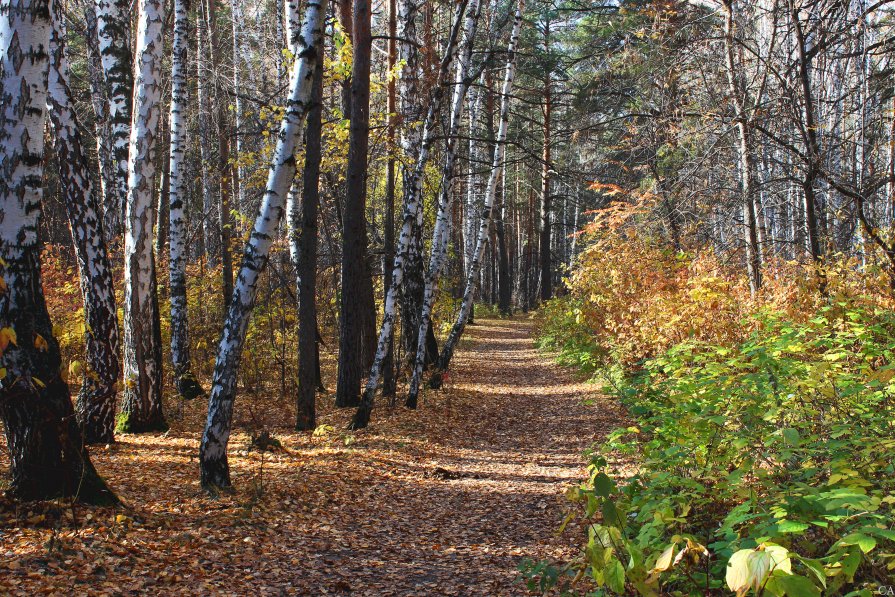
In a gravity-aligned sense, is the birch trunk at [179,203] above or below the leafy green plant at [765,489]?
above

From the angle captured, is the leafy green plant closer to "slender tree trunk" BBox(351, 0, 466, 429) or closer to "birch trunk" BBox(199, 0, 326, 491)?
"birch trunk" BBox(199, 0, 326, 491)

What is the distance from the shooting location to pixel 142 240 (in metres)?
8.02

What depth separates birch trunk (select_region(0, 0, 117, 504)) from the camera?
4301 mm

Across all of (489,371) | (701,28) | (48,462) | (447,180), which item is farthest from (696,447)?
(489,371)

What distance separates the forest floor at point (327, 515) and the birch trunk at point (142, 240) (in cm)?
52

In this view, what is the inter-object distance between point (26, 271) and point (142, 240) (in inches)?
149

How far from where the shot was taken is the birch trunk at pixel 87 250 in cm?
680

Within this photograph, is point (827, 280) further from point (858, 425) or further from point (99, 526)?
point (99, 526)

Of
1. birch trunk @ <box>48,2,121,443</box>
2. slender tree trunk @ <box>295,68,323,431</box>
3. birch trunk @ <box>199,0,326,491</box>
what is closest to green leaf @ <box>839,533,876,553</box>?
birch trunk @ <box>199,0,326,491</box>

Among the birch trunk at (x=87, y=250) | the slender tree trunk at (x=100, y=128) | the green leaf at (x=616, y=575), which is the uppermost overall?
the slender tree trunk at (x=100, y=128)

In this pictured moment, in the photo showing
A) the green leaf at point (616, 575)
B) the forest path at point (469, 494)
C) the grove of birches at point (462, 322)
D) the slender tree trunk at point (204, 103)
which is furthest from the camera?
the slender tree trunk at point (204, 103)

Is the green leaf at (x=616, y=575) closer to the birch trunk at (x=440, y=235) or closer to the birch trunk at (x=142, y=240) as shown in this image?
the birch trunk at (x=142, y=240)

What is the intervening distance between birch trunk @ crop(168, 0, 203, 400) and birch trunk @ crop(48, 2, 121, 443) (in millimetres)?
2559

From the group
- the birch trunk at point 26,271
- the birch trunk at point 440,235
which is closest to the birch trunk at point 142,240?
the birch trunk at point 26,271
